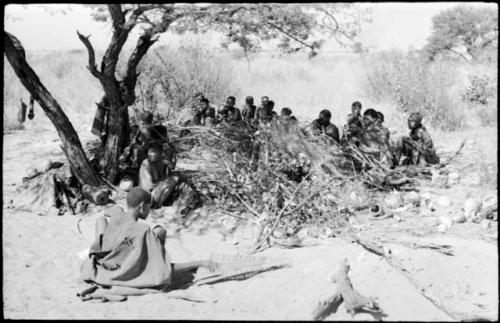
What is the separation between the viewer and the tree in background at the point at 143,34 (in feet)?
21.9

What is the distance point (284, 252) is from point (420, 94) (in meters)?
7.42

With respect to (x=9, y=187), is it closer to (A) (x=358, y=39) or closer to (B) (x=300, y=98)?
(A) (x=358, y=39)

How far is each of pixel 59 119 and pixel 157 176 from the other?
49.7 inches

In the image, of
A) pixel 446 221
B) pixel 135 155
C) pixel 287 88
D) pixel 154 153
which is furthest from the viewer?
pixel 287 88

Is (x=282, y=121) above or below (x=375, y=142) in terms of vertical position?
above

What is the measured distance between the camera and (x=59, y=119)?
6801 mm

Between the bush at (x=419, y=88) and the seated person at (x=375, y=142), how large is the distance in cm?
356

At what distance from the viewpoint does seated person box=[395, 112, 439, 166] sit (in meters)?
7.94

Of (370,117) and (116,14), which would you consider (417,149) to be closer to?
(370,117)

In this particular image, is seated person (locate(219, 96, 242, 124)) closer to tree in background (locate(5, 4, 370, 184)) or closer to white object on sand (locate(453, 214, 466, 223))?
tree in background (locate(5, 4, 370, 184))

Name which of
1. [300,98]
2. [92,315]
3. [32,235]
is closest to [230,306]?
[92,315]

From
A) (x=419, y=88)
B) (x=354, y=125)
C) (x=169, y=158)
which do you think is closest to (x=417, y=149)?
(x=354, y=125)

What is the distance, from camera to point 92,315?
13.8 ft

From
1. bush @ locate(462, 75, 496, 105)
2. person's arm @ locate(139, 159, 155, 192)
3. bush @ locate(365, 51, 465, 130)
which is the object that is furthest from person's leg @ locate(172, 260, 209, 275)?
bush @ locate(462, 75, 496, 105)
